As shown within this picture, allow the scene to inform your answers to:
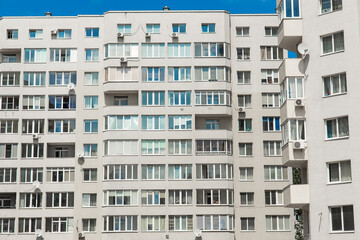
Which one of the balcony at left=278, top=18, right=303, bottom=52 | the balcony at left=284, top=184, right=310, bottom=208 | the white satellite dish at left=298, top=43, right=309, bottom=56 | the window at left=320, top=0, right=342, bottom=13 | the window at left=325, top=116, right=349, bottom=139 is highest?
the window at left=320, top=0, right=342, bottom=13

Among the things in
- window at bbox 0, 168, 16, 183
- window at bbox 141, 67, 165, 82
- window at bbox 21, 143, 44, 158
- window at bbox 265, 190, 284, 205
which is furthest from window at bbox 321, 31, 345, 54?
window at bbox 0, 168, 16, 183

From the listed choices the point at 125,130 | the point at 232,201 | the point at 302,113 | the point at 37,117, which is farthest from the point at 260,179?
the point at 302,113

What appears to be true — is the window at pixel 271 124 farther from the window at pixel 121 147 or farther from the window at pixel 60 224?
the window at pixel 60 224

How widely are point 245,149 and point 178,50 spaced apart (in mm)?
12766

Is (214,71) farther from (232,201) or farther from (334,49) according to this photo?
(334,49)

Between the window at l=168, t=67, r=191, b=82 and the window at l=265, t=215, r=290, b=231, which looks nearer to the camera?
the window at l=265, t=215, r=290, b=231

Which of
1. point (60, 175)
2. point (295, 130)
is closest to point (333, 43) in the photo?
point (295, 130)

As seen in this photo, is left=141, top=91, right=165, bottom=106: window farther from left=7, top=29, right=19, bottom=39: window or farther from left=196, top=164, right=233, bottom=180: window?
left=7, top=29, right=19, bottom=39: window

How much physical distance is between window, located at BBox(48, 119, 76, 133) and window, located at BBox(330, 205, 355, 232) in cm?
3871

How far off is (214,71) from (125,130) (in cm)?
1132

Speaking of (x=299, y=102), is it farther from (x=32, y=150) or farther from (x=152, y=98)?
(x=32, y=150)

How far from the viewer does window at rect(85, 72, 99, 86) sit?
235ft

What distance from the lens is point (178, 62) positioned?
2795 inches

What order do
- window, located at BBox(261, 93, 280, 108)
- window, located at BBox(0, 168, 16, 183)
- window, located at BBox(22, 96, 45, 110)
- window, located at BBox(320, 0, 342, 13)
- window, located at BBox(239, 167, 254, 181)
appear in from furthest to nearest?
window, located at BBox(22, 96, 45, 110), window, located at BBox(261, 93, 280, 108), window, located at BBox(0, 168, 16, 183), window, located at BBox(239, 167, 254, 181), window, located at BBox(320, 0, 342, 13)
